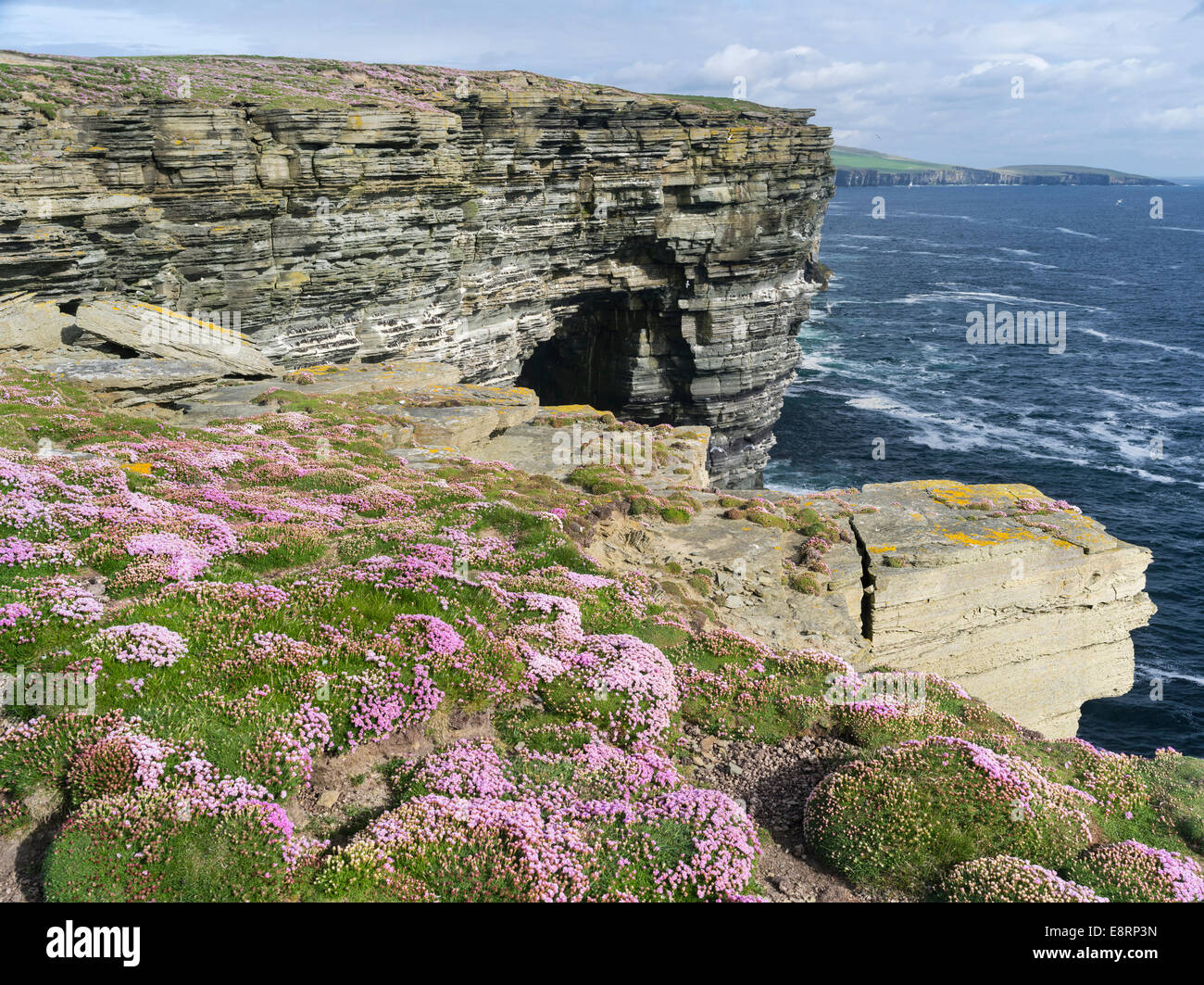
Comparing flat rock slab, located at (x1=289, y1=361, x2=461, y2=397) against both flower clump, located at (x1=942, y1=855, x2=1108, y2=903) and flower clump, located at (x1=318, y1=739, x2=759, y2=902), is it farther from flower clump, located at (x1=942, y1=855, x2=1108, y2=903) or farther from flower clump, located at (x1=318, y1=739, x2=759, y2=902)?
flower clump, located at (x1=942, y1=855, x2=1108, y2=903)

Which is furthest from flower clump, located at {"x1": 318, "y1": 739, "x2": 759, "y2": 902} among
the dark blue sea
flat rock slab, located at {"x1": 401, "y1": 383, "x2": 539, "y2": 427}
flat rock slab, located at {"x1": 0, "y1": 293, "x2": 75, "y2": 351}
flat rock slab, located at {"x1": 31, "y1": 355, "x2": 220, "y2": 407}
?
the dark blue sea

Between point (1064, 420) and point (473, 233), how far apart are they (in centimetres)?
6603

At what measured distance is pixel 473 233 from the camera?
2263 inches

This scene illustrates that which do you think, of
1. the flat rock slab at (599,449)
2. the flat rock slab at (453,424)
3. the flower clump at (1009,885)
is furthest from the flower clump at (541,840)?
the flat rock slab at (453,424)

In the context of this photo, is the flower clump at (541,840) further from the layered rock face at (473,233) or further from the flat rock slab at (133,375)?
the layered rock face at (473,233)

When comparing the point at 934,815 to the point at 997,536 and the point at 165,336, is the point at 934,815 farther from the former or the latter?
the point at 165,336

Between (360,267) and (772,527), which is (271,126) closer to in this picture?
(360,267)

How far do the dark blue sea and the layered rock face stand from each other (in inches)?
611

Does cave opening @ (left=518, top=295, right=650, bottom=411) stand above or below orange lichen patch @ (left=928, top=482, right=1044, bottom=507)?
above

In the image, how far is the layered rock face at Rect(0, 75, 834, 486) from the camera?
136 feet

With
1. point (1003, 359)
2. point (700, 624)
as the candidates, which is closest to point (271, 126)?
point (700, 624)

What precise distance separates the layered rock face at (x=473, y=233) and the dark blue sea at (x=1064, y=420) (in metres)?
15.5

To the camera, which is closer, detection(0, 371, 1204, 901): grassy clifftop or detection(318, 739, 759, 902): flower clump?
detection(318, 739, 759, 902): flower clump

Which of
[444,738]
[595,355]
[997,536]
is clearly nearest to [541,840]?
[444,738]
